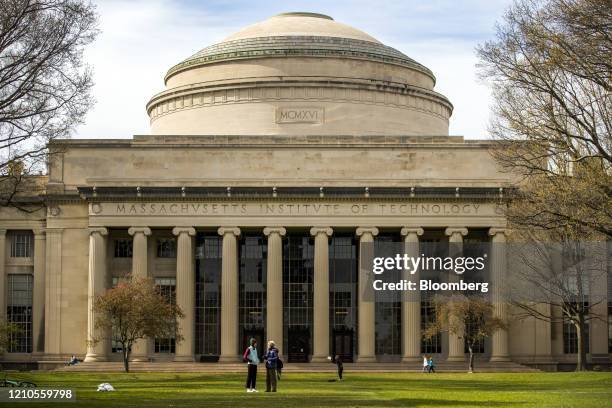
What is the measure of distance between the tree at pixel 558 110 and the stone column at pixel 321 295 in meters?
38.7

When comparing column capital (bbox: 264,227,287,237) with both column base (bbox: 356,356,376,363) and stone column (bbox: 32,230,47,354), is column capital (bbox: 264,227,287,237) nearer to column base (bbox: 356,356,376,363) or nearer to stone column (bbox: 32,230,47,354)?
column base (bbox: 356,356,376,363)

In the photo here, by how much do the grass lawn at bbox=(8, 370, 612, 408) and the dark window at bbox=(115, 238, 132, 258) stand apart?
24432mm

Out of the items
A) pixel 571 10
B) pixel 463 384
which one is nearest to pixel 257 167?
pixel 463 384

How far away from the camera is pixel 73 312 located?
307 feet

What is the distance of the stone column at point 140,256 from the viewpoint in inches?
3600

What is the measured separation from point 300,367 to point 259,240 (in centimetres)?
1145

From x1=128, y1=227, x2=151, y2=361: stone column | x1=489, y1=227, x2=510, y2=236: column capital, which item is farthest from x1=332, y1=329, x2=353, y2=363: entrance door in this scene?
x1=128, y1=227, x2=151, y2=361: stone column

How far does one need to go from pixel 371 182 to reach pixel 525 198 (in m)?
35.2

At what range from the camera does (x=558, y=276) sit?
7819 cm

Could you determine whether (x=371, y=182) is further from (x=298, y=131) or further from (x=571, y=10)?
(x=571, y=10)

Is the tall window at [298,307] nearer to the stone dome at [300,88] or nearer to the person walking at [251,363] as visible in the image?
the stone dome at [300,88]

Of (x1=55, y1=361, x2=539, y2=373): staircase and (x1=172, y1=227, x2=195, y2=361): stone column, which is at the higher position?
(x1=172, y1=227, x2=195, y2=361): stone column

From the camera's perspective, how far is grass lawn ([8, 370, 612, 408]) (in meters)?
41.9

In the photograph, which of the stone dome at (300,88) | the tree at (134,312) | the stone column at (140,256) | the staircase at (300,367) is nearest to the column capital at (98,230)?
the stone column at (140,256)
